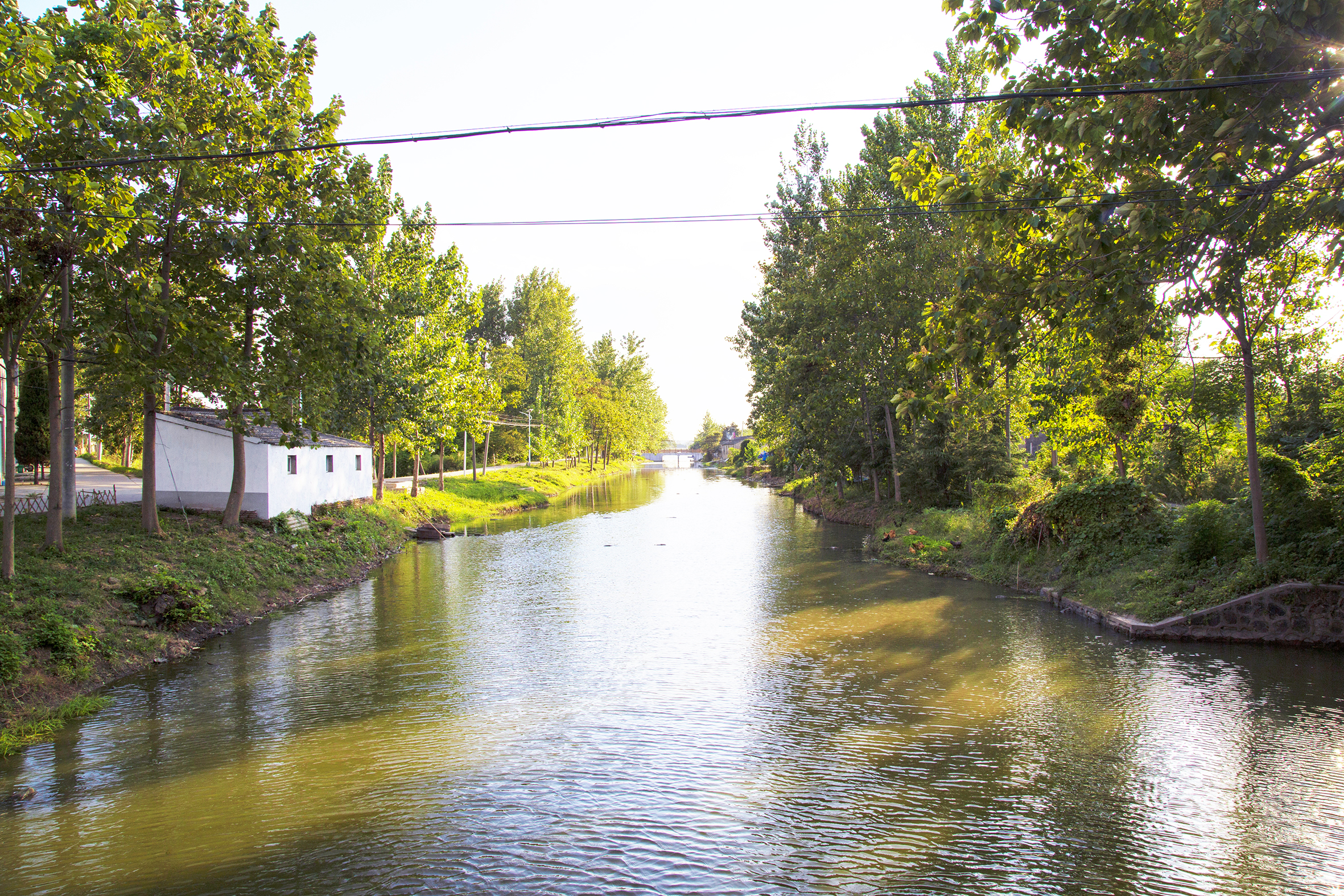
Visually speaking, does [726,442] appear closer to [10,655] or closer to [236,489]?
[236,489]

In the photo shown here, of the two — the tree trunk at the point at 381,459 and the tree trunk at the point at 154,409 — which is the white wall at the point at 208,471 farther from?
the tree trunk at the point at 381,459

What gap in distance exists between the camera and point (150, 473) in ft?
62.4

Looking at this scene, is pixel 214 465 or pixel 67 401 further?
pixel 214 465

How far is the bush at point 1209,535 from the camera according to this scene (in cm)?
1570

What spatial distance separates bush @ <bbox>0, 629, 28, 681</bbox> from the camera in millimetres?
11266

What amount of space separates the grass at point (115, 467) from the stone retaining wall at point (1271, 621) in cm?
4692

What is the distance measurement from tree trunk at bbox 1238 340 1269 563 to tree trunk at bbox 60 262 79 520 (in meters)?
21.5

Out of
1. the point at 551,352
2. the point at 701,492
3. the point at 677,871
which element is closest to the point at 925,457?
the point at 677,871

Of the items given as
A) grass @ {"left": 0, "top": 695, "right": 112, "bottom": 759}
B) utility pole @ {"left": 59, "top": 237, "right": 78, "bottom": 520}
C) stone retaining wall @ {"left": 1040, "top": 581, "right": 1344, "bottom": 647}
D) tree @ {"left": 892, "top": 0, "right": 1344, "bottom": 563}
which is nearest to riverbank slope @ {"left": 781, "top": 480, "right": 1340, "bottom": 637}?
stone retaining wall @ {"left": 1040, "top": 581, "right": 1344, "bottom": 647}

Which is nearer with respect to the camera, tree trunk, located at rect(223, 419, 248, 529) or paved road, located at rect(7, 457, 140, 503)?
tree trunk, located at rect(223, 419, 248, 529)

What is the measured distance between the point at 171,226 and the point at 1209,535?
950 inches

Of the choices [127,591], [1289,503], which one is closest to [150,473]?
[127,591]

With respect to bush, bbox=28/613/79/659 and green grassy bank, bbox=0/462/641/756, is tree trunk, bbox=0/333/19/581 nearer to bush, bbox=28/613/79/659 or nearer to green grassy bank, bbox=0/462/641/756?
green grassy bank, bbox=0/462/641/756

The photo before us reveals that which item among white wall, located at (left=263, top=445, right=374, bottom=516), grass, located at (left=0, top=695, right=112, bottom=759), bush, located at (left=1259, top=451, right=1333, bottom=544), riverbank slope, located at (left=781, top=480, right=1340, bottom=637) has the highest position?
white wall, located at (left=263, top=445, right=374, bottom=516)
